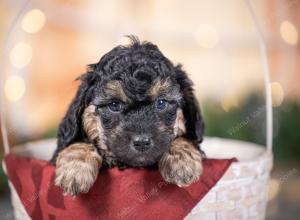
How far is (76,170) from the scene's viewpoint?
65.3 inches

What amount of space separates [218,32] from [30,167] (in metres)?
2.76

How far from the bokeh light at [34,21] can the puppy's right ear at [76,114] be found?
2.04 m

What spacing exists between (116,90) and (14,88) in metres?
2.68

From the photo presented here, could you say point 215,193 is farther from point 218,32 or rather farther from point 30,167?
point 218,32

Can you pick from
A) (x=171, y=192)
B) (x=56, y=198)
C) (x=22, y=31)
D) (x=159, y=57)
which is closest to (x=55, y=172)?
(x=56, y=198)

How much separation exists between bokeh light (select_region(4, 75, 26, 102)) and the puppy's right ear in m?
2.25

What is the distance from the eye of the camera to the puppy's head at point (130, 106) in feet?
5.58

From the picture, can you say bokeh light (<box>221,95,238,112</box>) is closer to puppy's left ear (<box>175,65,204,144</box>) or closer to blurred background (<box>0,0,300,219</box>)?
blurred background (<box>0,0,300,219</box>)

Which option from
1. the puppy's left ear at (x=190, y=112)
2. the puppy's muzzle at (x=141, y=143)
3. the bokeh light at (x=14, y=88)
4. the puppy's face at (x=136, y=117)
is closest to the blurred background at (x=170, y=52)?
the bokeh light at (x=14, y=88)

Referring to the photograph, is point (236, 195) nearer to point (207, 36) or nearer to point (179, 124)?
point (179, 124)

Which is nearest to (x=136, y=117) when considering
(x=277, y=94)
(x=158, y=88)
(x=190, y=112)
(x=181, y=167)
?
(x=158, y=88)

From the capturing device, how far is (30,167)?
76.1 inches

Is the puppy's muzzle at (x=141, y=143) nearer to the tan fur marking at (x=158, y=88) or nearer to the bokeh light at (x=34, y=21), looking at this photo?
the tan fur marking at (x=158, y=88)

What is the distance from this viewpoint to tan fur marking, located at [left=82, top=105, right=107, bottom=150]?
1.89 metres
